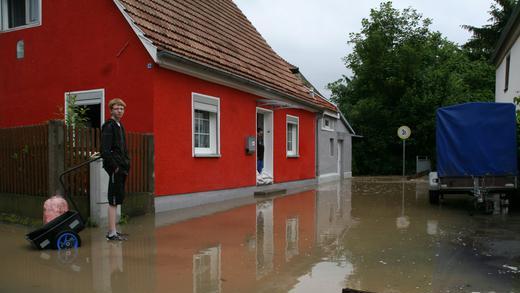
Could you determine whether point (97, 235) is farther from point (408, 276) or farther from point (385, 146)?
point (385, 146)

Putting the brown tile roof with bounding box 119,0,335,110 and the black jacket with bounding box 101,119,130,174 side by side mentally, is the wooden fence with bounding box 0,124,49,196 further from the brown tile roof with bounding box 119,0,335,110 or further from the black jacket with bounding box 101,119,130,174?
the brown tile roof with bounding box 119,0,335,110

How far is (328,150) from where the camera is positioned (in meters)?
22.1

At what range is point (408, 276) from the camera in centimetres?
504

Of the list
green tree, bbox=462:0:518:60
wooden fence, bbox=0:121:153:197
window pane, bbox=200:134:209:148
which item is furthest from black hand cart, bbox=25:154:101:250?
green tree, bbox=462:0:518:60

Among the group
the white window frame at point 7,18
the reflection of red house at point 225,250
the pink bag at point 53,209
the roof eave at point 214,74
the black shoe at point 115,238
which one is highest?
the white window frame at point 7,18

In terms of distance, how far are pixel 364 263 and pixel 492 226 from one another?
4098 mm

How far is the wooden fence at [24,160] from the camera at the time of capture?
26.9ft

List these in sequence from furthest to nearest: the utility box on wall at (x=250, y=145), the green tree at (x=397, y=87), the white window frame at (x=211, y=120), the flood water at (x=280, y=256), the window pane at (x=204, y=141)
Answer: the green tree at (x=397, y=87), the utility box on wall at (x=250, y=145), the window pane at (x=204, y=141), the white window frame at (x=211, y=120), the flood water at (x=280, y=256)

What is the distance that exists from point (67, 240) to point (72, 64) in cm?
607

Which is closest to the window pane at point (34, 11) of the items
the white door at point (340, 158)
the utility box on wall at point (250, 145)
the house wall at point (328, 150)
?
the utility box on wall at point (250, 145)

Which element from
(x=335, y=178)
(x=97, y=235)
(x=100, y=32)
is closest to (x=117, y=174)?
(x=97, y=235)

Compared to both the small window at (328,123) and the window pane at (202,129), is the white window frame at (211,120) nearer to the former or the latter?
the window pane at (202,129)

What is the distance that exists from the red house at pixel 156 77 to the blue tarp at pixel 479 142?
5.48m

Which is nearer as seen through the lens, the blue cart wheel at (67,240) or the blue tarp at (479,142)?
the blue cart wheel at (67,240)
